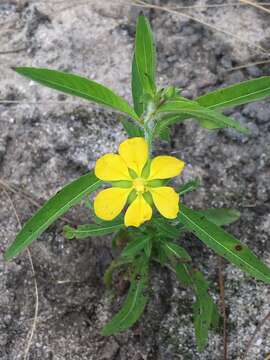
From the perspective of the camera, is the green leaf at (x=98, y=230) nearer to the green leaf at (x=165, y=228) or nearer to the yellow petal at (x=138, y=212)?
the green leaf at (x=165, y=228)

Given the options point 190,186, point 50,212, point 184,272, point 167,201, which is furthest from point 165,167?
point 184,272

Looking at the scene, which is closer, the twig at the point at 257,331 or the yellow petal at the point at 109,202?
the yellow petal at the point at 109,202

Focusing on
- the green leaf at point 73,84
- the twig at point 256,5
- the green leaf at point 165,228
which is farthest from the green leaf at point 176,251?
the twig at point 256,5

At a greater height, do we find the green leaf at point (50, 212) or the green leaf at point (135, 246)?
the green leaf at point (135, 246)

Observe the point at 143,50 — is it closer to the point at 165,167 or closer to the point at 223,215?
the point at 165,167

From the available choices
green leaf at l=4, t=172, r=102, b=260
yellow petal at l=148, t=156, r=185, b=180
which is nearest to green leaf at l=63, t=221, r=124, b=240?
green leaf at l=4, t=172, r=102, b=260

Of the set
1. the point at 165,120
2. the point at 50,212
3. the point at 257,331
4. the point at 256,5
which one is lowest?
the point at 50,212
